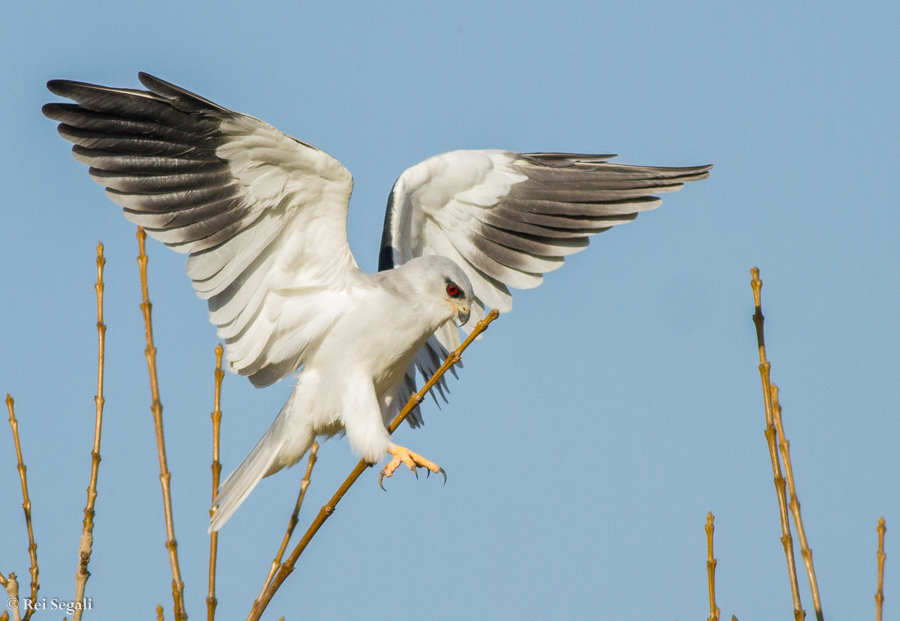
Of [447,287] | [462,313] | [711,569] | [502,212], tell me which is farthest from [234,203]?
[711,569]

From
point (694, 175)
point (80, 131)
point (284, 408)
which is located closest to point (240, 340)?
point (284, 408)

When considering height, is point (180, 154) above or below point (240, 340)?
above

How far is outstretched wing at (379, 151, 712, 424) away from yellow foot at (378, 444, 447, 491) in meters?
1.63

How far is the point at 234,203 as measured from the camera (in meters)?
5.47

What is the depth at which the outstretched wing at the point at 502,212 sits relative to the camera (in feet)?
22.0

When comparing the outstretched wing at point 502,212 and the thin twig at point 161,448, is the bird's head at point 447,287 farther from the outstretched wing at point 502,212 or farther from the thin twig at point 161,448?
the thin twig at point 161,448

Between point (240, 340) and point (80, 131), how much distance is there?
1.58 meters

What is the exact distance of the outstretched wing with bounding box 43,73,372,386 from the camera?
5043mm

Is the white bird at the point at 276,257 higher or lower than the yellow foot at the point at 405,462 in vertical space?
higher

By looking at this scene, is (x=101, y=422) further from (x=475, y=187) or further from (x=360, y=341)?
(x=475, y=187)

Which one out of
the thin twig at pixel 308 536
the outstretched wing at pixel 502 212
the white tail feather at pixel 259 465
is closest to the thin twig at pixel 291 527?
the thin twig at pixel 308 536

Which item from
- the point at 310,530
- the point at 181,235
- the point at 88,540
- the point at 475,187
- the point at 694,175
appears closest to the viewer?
the point at 88,540

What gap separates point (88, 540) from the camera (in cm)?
319

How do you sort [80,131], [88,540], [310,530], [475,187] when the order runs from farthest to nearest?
[475,187] → [80,131] → [310,530] → [88,540]
